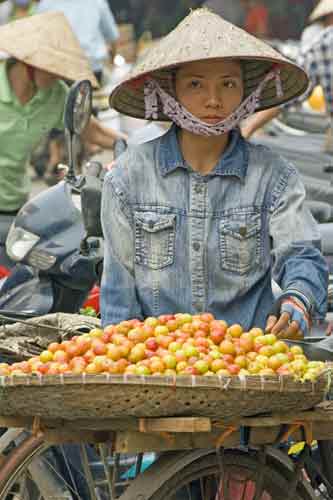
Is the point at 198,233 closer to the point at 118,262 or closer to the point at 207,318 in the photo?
the point at 118,262

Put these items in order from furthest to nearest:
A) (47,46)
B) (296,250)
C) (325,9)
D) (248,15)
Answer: (248,15), (325,9), (47,46), (296,250)

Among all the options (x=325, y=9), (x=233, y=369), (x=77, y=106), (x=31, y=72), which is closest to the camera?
(x=233, y=369)

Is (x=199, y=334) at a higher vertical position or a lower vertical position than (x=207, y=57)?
lower

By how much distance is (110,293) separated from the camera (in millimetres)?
4664

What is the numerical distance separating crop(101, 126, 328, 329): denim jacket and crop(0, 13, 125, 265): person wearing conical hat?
9.14 ft

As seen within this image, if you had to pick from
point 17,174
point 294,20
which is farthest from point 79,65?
point 294,20

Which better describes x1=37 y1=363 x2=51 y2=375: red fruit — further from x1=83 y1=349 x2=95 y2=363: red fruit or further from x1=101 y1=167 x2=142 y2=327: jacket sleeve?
x1=101 y1=167 x2=142 y2=327: jacket sleeve

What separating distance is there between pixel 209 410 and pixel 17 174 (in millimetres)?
4293

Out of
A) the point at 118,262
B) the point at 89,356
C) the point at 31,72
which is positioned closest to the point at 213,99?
the point at 118,262

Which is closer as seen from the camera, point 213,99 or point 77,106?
point 213,99

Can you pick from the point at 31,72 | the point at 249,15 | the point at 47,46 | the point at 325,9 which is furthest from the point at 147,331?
the point at 249,15

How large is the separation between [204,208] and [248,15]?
1934 centimetres

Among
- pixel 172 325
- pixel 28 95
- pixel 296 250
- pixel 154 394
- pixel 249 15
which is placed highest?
pixel 249 15

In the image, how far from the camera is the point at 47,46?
7.38m
